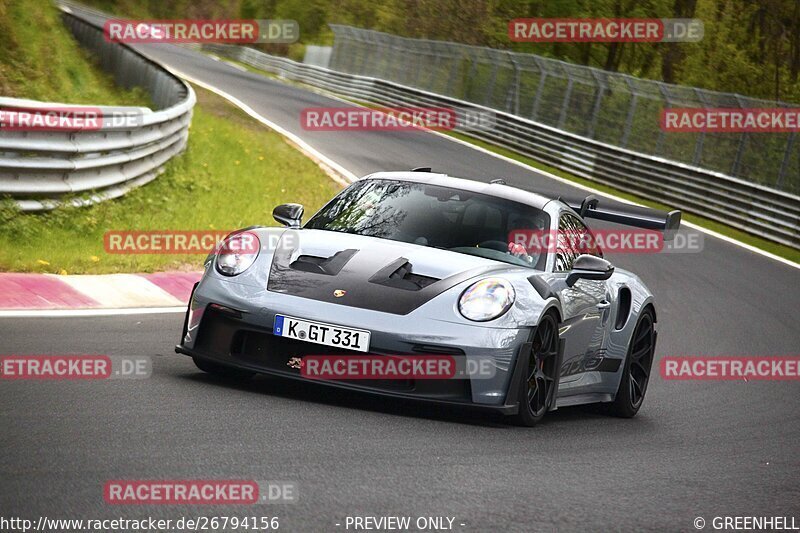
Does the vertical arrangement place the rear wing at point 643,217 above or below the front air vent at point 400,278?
above

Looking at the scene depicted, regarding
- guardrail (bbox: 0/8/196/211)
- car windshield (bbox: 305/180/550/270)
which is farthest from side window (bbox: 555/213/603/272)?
guardrail (bbox: 0/8/196/211)

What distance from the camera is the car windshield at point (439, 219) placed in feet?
24.7

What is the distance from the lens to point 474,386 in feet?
21.2

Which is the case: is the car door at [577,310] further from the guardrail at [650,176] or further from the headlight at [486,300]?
the guardrail at [650,176]

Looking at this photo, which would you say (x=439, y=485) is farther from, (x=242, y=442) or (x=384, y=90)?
(x=384, y=90)

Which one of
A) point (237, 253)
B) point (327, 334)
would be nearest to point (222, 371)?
point (237, 253)

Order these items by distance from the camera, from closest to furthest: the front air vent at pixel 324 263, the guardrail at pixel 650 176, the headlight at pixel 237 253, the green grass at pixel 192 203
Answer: the front air vent at pixel 324 263 < the headlight at pixel 237 253 < the green grass at pixel 192 203 < the guardrail at pixel 650 176

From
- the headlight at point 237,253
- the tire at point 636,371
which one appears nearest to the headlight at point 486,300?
the headlight at point 237,253

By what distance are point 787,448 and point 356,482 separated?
12.4 feet

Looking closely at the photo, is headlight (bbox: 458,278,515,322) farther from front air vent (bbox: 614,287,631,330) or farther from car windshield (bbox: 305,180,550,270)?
front air vent (bbox: 614,287,631,330)

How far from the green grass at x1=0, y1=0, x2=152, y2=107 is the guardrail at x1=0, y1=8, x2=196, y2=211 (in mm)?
2414

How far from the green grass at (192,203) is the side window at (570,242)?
4409 millimetres

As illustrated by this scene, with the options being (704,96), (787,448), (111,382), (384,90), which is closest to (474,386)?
(111,382)

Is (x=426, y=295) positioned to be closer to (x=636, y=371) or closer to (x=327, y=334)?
(x=327, y=334)
